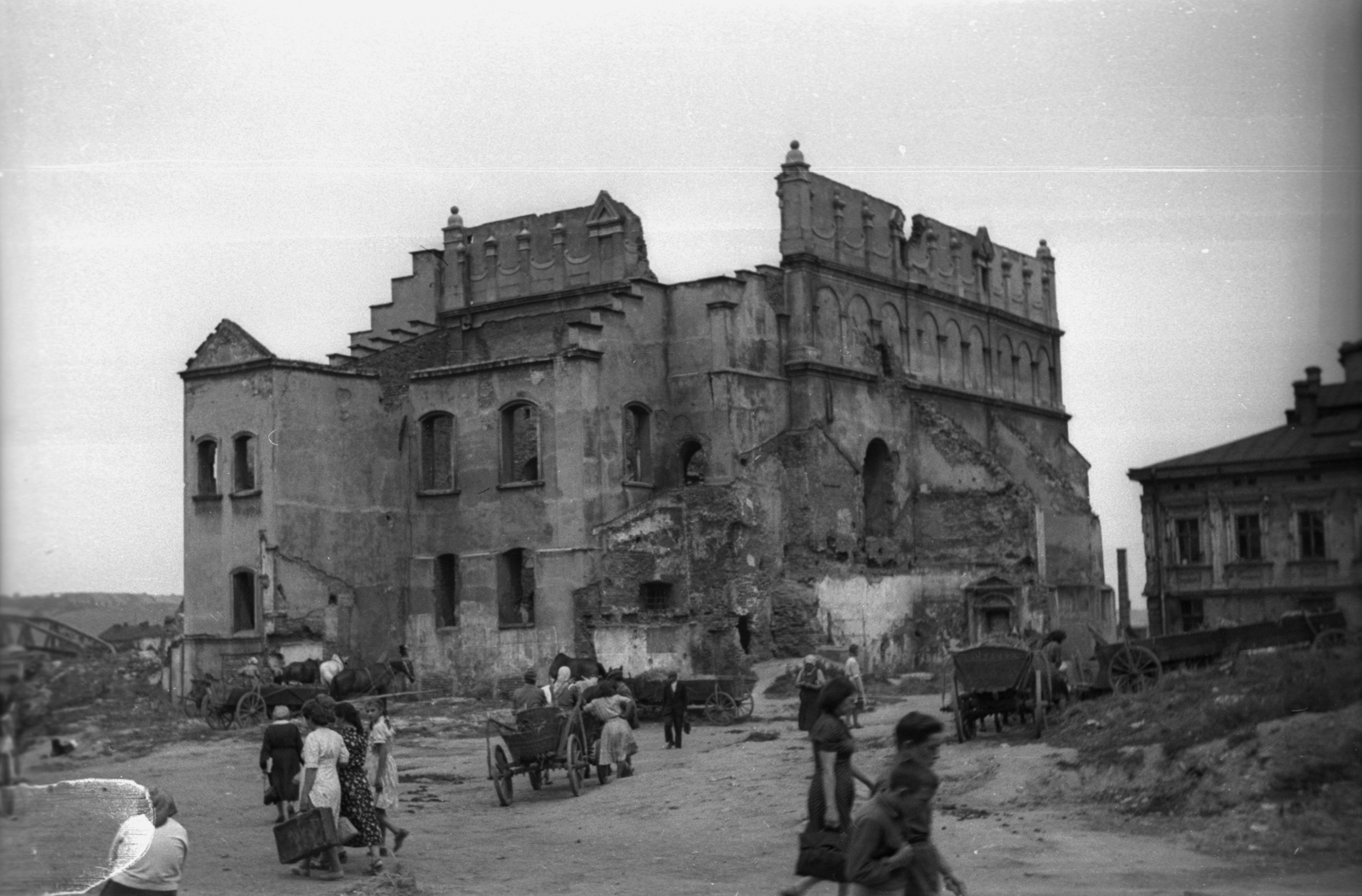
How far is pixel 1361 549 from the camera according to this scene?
17.1 m

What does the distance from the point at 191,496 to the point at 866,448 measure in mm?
15136

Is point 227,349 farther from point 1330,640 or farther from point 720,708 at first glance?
point 1330,640

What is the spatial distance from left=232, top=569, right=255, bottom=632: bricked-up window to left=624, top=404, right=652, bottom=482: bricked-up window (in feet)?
26.2

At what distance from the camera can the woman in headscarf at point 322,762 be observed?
15500 mm

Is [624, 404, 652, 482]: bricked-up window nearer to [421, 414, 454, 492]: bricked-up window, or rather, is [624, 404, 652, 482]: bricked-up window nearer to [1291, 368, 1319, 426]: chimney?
[421, 414, 454, 492]: bricked-up window

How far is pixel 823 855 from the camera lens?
10.8 metres

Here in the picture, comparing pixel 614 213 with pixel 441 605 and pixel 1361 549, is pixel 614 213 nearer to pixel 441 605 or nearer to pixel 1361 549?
pixel 441 605

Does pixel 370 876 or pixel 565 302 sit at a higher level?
pixel 565 302

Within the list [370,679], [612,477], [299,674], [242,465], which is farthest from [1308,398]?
[242,465]

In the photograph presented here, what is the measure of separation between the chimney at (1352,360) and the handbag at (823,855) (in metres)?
6.89

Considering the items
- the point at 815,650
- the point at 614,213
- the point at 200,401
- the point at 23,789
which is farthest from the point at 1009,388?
the point at 23,789

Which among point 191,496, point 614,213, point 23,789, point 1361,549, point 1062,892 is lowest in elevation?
point 1062,892

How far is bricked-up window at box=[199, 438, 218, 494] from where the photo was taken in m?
36.5

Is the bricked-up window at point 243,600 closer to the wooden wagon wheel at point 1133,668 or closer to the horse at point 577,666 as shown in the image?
the horse at point 577,666
